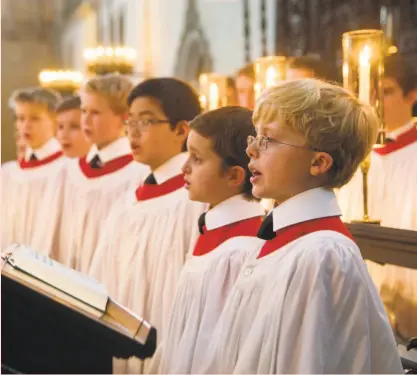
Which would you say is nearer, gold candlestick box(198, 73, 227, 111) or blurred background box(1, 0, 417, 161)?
gold candlestick box(198, 73, 227, 111)

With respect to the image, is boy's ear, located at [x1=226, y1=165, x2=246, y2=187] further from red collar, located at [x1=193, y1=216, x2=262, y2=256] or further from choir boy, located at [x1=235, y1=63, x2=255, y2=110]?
choir boy, located at [x1=235, y1=63, x2=255, y2=110]

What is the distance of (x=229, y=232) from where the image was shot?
2707mm

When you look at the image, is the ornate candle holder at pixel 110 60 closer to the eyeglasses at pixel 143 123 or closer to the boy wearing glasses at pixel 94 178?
the boy wearing glasses at pixel 94 178

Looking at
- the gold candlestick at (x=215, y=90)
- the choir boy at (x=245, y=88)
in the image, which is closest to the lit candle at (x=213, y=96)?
the gold candlestick at (x=215, y=90)

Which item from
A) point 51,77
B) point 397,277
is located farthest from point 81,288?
point 51,77

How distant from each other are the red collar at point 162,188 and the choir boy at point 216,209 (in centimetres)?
69

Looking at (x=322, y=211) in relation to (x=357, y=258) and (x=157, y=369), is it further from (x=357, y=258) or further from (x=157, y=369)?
(x=157, y=369)

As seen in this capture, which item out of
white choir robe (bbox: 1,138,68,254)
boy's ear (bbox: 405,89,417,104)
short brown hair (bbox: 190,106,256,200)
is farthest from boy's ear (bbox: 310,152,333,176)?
white choir robe (bbox: 1,138,68,254)

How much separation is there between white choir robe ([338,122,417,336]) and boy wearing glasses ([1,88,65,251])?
2.06 metres

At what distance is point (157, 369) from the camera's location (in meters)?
2.82

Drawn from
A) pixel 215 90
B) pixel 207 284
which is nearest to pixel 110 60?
pixel 215 90

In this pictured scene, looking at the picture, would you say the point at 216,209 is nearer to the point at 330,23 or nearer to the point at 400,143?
the point at 400,143

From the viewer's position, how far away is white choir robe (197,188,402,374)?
75.8 inches

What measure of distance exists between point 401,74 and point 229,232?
1.76 metres
